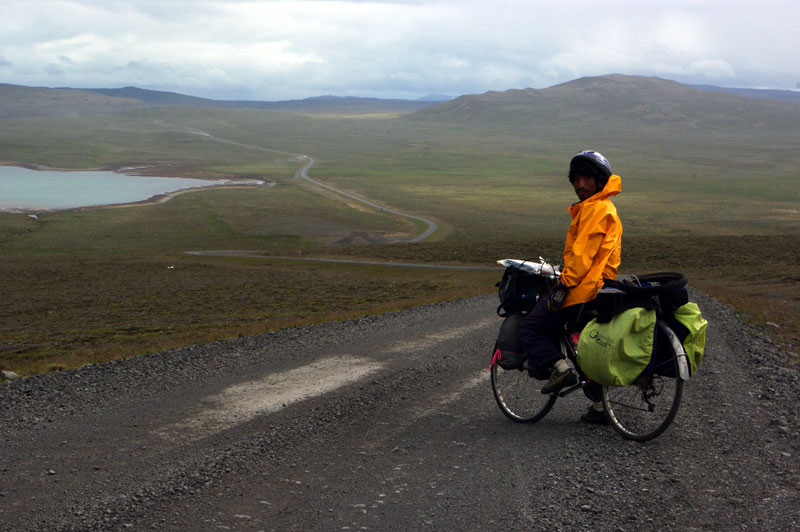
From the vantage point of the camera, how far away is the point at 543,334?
23.0ft

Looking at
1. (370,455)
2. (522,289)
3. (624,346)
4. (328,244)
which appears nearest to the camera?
(624,346)

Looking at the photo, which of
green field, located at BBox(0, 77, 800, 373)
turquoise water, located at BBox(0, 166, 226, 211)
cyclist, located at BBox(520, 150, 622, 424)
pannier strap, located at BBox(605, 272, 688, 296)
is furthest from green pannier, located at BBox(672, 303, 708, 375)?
turquoise water, located at BBox(0, 166, 226, 211)

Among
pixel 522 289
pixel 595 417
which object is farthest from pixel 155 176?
pixel 595 417

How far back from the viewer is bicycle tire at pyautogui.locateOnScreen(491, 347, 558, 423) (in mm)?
7559

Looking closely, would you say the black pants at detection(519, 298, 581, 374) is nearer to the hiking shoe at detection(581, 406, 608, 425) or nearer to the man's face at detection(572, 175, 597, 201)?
the hiking shoe at detection(581, 406, 608, 425)

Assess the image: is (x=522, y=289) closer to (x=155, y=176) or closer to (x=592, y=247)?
(x=592, y=247)

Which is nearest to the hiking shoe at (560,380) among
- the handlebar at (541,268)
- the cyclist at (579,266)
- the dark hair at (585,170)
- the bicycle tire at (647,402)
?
the cyclist at (579,266)

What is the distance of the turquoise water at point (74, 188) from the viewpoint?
9681 cm

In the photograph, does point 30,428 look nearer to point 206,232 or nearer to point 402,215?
point 206,232

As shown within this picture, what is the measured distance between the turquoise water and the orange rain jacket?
315ft

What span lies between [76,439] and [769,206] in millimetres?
101311

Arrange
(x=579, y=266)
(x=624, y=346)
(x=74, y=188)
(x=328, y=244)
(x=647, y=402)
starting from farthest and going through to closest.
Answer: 1. (x=74, y=188)
2. (x=328, y=244)
3. (x=647, y=402)
4. (x=579, y=266)
5. (x=624, y=346)

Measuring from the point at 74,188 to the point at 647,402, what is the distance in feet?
405

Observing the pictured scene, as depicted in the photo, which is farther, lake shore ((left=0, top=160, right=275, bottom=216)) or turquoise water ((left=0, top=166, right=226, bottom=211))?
turquoise water ((left=0, top=166, right=226, bottom=211))
